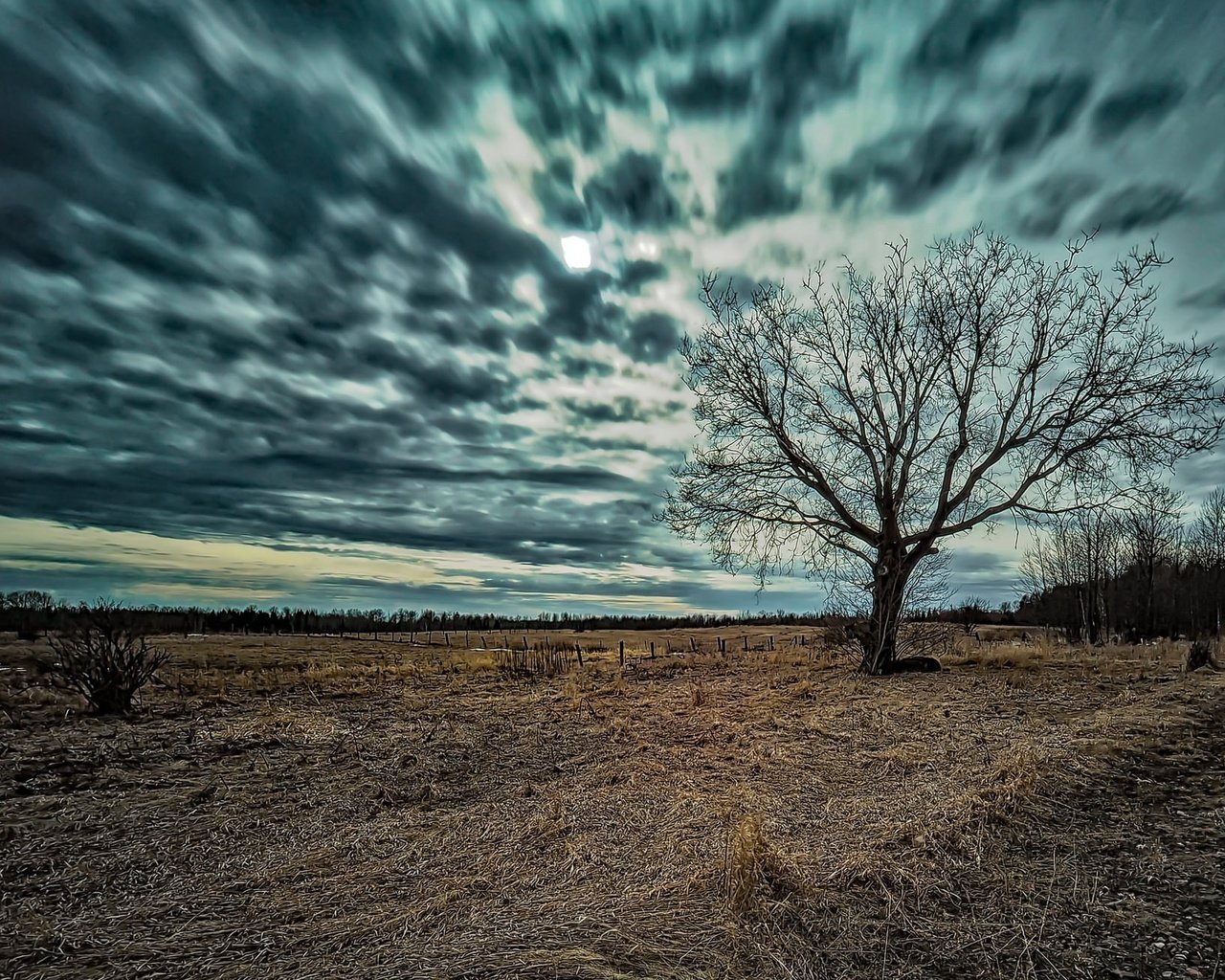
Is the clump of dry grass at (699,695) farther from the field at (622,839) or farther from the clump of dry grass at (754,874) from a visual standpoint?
the clump of dry grass at (754,874)

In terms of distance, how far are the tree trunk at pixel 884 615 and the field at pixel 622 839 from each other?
11.4 ft

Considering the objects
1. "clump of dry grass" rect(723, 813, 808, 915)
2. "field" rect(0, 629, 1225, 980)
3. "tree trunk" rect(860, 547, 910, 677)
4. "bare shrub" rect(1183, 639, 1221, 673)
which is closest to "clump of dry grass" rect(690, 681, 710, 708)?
"field" rect(0, 629, 1225, 980)

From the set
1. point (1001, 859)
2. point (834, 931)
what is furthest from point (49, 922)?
point (1001, 859)

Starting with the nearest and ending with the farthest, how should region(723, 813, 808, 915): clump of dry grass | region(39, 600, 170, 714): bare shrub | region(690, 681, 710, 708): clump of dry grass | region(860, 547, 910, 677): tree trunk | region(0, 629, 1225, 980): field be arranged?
region(0, 629, 1225, 980): field → region(723, 813, 808, 915): clump of dry grass → region(39, 600, 170, 714): bare shrub → region(690, 681, 710, 708): clump of dry grass → region(860, 547, 910, 677): tree trunk

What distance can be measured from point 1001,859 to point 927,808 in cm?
102

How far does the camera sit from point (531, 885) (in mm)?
4797

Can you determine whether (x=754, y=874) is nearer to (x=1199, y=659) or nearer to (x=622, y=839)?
(x=622, y=839)

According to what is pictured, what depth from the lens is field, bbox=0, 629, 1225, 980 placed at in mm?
3803

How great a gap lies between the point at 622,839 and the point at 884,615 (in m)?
10.9

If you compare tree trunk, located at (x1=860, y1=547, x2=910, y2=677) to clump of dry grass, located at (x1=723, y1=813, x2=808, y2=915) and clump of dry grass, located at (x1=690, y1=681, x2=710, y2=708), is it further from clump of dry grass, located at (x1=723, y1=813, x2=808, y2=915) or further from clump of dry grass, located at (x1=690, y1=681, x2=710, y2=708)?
clump of dry grass, located at (x1=723, y1=813, x2=808, y2=915)

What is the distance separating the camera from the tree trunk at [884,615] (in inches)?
576

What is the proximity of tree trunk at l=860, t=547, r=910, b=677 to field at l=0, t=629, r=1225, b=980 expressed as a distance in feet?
11.4

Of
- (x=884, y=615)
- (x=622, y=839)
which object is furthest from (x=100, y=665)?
(x=884, y=615)

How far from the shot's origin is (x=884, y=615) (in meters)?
14.7
